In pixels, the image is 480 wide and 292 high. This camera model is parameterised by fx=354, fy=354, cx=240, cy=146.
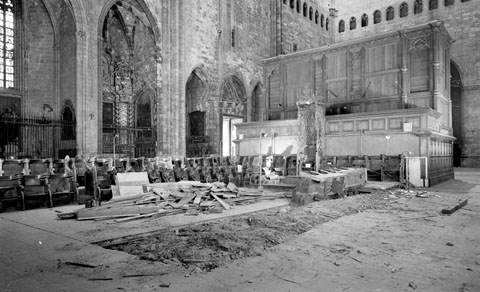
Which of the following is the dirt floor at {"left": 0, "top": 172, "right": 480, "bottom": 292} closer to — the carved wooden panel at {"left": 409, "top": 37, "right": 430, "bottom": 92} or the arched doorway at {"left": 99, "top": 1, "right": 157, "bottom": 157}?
the carved wooden panel at {"left": 409, "top": 37, "right": 430, "bottom": 92}

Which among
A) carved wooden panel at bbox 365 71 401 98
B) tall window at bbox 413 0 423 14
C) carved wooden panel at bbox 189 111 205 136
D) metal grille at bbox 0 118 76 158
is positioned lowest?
metal grille at bbox 0 118 76 158

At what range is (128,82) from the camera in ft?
69.9

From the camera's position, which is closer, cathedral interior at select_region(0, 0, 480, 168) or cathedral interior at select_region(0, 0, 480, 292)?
cathedral interior at select_region(0, 0, 480, 292)

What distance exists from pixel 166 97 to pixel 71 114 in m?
4.84

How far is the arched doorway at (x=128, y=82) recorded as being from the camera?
19.9 metres

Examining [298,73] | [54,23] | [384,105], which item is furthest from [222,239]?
[54,23]

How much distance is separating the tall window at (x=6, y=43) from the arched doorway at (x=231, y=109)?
1195 centimetres

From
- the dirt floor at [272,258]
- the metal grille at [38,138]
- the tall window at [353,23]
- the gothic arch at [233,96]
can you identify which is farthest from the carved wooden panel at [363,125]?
the tall window at [353,23]

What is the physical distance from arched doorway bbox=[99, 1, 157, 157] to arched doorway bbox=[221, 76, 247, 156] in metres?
5.37

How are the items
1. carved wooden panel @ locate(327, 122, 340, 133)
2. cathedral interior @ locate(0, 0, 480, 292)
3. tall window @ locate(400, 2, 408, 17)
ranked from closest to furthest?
1. cathedral interior @ locate(0, 0, 480, 292)
2. carved wooden panel @ locate(327, 122, 340, 133)
3. tall window @ locate(400, 2, 408, 17)

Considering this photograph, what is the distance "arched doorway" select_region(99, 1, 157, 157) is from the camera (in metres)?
19.9

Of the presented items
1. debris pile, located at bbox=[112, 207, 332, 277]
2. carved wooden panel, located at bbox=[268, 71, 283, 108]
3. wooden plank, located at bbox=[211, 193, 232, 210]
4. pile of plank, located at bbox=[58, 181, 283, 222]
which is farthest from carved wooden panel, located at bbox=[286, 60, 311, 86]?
Answer: debris pile, located at bbox=[112, 207, 332, 277]

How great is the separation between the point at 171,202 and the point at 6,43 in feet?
49.6

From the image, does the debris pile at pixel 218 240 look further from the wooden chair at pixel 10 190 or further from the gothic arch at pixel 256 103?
the gothic arch at pixel 256 103
